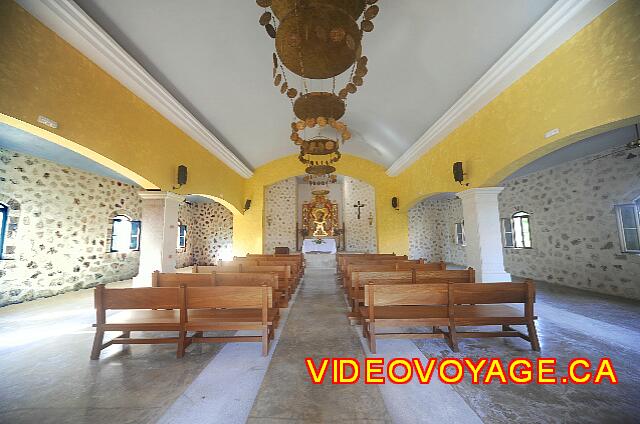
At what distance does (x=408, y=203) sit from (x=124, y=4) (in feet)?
27.3

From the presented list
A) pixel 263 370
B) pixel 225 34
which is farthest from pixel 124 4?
pixel 263 370

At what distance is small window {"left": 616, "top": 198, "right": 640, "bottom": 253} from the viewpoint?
18.5 feet

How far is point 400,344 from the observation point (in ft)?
9.68

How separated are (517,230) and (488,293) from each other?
7597 mm

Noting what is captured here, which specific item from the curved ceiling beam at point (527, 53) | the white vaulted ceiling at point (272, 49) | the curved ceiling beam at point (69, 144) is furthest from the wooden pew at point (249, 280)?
the curved ceiling beam at point (527, 53)

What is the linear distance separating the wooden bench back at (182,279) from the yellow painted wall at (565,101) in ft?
16.4

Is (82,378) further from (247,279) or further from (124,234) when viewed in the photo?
(124,234)

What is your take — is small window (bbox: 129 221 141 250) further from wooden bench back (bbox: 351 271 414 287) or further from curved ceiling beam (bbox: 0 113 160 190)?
wooden bench back (bbox: 351 271 414 287)

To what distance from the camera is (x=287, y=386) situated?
2137mm

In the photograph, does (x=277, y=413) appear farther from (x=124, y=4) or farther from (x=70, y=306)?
(x=70, y=306)

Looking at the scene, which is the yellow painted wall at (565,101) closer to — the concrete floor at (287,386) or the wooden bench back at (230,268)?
the concrete floor at (287,386)

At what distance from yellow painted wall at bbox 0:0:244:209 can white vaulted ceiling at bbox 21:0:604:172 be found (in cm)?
59

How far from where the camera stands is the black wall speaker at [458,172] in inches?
209

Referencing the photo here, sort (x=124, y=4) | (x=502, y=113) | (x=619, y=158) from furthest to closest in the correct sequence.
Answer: (x=619, y=158) → (x=502, y=113) → (x=124, y=4)
